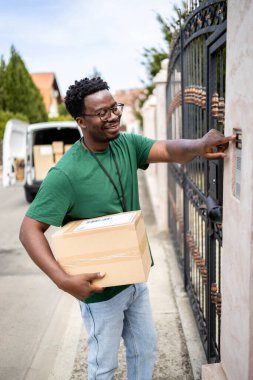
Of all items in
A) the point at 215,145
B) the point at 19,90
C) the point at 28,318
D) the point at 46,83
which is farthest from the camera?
the point at 46,83

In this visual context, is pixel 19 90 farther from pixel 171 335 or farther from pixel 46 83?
pixel 171 335

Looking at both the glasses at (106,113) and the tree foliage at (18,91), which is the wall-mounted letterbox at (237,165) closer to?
the glasses at (106,113)

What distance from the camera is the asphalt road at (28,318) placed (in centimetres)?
315

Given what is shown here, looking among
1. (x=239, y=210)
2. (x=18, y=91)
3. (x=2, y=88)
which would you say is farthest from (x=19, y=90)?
(x=239, y=210)

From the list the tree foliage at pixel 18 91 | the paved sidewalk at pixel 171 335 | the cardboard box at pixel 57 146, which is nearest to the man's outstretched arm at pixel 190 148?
the paved sidewalk at pixel 171 335

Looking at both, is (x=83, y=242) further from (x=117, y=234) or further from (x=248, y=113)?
(x=248, y=113)

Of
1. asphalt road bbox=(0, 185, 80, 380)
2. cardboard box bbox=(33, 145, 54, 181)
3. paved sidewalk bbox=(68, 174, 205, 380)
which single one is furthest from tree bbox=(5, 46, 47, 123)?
paved sidewalk bbox=(68, 174, 205, 380)

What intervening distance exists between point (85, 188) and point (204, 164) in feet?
3.38

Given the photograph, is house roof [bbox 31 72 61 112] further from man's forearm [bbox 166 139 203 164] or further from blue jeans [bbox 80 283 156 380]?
blue jeans [bbox 80 283 156 380]

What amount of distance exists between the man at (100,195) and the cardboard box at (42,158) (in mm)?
8419

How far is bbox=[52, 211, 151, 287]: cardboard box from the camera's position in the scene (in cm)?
182

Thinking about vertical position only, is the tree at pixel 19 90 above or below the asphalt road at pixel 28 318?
above

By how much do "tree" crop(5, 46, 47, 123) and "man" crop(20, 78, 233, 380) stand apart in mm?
29215

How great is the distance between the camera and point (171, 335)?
3369 mm
